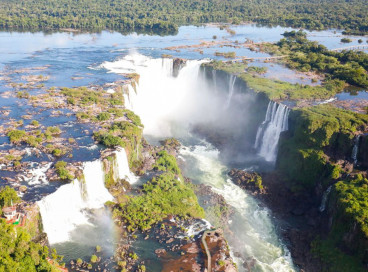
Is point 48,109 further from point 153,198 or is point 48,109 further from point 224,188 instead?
point 224,188

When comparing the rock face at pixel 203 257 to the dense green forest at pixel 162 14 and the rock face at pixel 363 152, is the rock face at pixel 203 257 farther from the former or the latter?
the dense green forest at pixel 162 14

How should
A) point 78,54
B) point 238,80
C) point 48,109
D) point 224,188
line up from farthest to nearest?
1. point 78,54
2. point 238,80
3. point 48,109
4. point 224,188

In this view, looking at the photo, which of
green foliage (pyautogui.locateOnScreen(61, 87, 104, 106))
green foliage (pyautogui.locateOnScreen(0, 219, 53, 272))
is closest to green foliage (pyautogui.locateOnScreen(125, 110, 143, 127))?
green foliage (pyautogui.locateOnScreen(61, 87, 104, 106))

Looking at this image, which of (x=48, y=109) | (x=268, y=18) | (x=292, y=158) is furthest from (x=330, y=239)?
(x=268, y=18)

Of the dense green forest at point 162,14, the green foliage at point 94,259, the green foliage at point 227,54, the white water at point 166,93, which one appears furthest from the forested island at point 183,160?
the dense green forest at point 162,14

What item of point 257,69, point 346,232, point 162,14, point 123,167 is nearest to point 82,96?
point 123,167

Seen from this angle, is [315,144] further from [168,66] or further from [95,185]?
[168,66]
